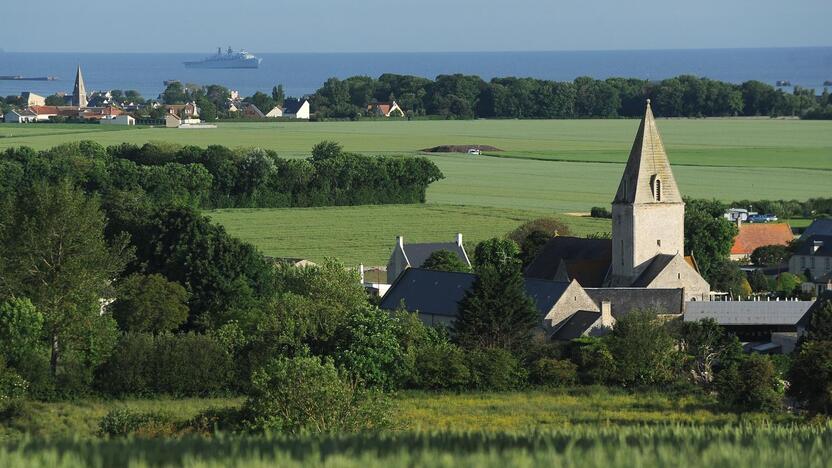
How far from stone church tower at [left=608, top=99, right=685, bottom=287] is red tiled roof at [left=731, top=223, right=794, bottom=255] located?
17.4 meters

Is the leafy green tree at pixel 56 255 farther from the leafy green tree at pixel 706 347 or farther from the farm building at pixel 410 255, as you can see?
the leafy green tree at pixel 706 347

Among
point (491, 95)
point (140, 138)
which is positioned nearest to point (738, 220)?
point (140, 138)

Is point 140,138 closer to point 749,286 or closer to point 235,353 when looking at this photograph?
point 749,286

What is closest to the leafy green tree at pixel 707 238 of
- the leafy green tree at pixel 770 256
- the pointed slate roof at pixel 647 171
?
the leafy green tree at pixel 770 256

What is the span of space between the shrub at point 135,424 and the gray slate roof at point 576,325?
52.5 ft

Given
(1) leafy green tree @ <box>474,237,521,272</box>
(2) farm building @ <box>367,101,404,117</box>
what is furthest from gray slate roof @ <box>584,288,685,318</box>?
(2) farm building @ <box>367,101,404,117</box>

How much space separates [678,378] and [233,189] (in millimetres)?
55261

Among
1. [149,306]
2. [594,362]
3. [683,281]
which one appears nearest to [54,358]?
[149,306]

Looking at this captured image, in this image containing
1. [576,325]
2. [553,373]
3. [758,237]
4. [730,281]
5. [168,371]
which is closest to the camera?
Answer: [168,371]

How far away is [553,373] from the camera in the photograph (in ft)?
146

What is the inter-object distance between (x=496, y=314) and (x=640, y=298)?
22.1 feet

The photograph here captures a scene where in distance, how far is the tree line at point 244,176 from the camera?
307ft

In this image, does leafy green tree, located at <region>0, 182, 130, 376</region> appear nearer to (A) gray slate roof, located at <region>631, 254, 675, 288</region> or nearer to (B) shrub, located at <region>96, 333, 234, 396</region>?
(B) shrub, located at <region>96, 333, 234, 396</region>

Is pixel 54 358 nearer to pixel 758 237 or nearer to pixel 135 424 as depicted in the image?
pixel 135 424
